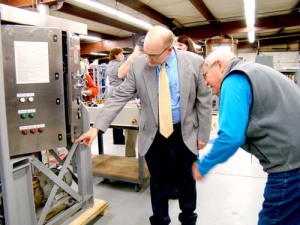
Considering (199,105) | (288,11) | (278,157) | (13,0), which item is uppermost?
(288,11)

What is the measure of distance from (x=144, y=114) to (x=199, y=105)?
0.42 meters

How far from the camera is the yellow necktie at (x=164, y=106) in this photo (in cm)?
184

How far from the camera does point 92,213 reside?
2242 mm

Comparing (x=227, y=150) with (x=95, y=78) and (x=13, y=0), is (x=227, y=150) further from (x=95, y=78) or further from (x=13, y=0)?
(x=95, y=78)

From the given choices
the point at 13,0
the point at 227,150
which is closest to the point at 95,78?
the point at 13,0

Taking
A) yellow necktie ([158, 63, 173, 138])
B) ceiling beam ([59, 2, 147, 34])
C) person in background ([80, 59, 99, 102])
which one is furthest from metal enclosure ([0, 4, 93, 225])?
ceiling beam ([59, 2, 147, 34])

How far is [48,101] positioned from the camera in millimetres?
1772

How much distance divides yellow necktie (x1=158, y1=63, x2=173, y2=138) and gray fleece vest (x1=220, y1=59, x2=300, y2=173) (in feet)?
2.29

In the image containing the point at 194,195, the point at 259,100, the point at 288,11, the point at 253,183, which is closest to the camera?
the point at 259,100

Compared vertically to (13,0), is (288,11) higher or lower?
higher

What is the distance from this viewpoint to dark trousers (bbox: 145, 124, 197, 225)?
1918 millimetres

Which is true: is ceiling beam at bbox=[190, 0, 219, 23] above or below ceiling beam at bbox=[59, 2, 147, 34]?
above

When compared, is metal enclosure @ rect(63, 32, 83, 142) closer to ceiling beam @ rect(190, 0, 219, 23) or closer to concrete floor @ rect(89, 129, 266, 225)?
Answer: concrete floor @ rect(89, 129, 266, 225)

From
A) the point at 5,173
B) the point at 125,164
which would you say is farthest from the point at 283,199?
the point at 125,164
